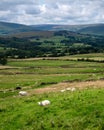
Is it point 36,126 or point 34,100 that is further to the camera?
point 34,100

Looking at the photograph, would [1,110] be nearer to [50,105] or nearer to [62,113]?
[50,105]

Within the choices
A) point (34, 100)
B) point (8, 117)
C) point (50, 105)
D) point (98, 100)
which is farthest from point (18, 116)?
point (98, 100)

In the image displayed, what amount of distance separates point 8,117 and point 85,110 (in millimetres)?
5848

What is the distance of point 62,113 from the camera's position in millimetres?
22859

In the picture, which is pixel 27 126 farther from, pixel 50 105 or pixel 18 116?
pixel 50 105

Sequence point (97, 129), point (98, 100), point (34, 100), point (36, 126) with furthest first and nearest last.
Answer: point (34, 100)
point (98, 100)
point (36, 126)
point (97, 129)

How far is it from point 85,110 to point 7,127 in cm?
572

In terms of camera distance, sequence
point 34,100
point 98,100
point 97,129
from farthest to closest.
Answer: point 34,100
point 98,100
point 97,129

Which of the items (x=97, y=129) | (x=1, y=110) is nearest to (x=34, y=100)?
(x=1, y=110)

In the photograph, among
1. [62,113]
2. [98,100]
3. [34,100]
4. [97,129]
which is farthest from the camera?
[34,100]

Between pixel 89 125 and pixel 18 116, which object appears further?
pixel 18 116

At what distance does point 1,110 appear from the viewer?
26.0 meters

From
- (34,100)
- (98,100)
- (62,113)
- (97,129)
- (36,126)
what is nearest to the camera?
(97,129)

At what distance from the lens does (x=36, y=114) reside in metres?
23.5
